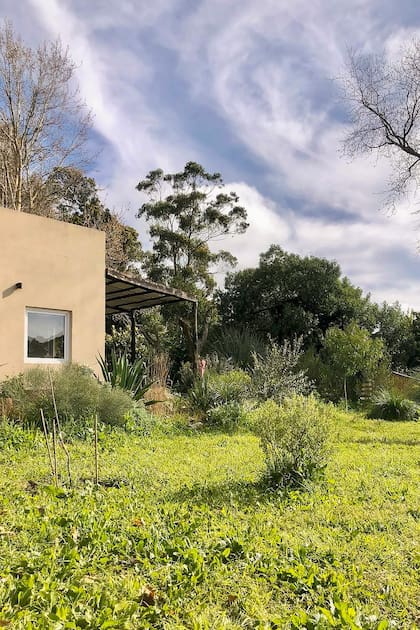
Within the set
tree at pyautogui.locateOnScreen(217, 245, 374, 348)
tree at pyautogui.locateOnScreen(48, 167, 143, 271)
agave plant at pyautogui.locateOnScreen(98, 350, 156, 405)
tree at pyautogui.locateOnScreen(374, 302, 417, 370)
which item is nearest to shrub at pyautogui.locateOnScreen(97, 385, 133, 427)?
agave plant at pyautogui.locateOnScreen(98, 350, 156, 405)

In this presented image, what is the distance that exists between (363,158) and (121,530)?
16.5 metres

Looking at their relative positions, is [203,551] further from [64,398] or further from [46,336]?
[46,336]

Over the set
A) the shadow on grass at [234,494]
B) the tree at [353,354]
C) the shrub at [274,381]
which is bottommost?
the shadow on grass at [234,494]

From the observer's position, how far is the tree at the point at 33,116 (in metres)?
16.0

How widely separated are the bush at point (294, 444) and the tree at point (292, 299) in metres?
17.2

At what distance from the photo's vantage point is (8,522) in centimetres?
405

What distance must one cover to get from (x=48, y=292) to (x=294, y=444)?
6.70m

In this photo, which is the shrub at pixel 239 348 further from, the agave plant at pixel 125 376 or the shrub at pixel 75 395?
the shrub at pixel 75 395

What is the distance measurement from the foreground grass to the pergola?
6.74m

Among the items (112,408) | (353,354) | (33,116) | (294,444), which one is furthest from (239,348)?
(294,444)

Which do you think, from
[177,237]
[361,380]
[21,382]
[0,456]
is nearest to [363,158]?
[361,380]

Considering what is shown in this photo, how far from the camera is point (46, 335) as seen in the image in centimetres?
1030

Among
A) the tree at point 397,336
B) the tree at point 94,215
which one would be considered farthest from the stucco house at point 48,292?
the tree at point 397,336

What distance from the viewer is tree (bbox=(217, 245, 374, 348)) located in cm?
2339
